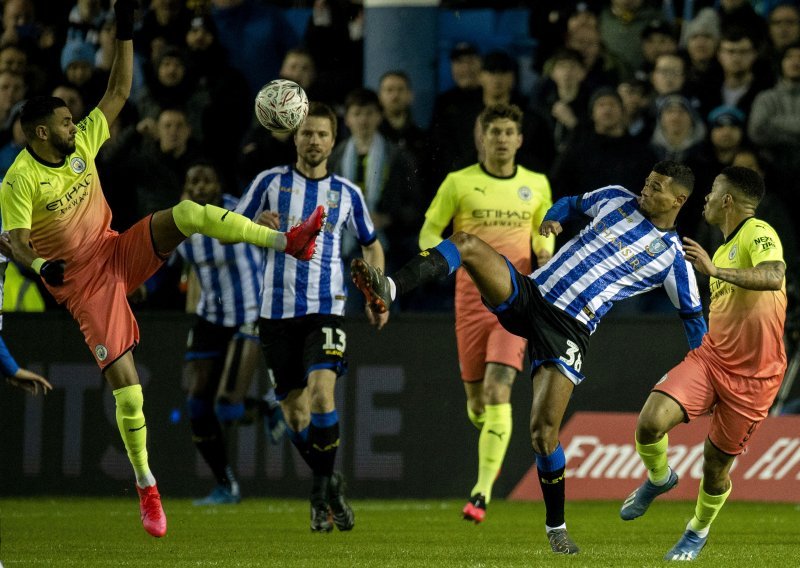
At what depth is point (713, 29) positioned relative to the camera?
12141 mm

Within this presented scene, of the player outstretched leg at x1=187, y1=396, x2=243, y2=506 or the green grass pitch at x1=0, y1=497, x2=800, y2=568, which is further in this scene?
the player outstretched leg at x1=187, y1=396, x2=243, y2=506

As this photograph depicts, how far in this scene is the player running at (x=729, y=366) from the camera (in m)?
7.11

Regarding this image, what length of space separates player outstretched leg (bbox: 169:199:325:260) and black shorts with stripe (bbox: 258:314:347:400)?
4.27 ft

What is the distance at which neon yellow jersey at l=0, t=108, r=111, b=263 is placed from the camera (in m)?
7.30

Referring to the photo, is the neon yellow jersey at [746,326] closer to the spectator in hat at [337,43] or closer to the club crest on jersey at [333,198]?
the club crest on jersey at [333,198]

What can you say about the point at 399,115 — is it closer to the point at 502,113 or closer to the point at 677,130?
the point at 677,130

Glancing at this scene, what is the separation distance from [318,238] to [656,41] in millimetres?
4854

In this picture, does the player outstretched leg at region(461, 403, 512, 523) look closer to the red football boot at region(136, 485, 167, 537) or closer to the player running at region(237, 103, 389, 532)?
the player running at region(237, 103, 389, 532)

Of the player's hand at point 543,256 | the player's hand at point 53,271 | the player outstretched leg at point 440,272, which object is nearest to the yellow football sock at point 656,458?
the player outstretched leg at point 440,272

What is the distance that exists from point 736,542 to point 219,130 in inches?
239

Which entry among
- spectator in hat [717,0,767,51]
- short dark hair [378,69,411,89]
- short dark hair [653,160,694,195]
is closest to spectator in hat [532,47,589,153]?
short dark hair [378,69,411,89]

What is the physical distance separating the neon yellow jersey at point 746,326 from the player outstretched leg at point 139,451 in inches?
123

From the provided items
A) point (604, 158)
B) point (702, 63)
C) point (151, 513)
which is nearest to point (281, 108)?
point (151, 513)

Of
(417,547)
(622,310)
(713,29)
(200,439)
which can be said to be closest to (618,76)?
(713,29)
